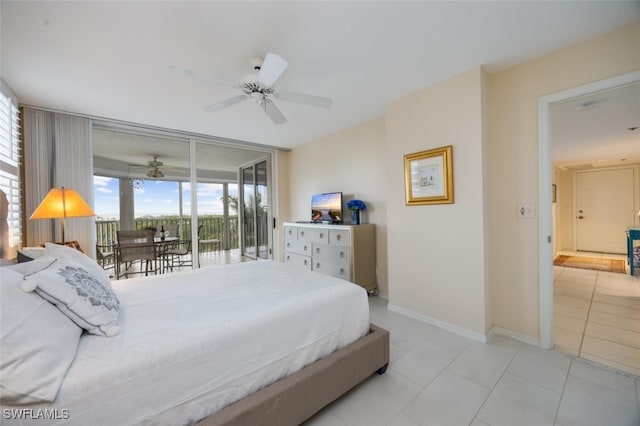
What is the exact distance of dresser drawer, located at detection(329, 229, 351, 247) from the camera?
10.8 ft

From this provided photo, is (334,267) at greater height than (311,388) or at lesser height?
greater

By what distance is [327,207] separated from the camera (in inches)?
157

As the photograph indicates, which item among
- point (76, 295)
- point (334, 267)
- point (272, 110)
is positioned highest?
point (272, 110)

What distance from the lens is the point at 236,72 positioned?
2281 millimetres

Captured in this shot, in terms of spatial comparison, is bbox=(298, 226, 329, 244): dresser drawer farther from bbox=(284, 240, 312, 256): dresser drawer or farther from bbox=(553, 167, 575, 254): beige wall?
bbox=(553, 167, 575, 254): beige wall

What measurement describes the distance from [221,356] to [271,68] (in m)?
1.80

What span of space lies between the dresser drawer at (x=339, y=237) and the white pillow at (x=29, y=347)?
2.66 meters

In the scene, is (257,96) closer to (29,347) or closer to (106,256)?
(29,347)

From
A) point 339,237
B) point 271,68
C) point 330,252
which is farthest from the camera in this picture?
point 330,252

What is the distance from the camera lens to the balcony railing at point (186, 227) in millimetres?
3701

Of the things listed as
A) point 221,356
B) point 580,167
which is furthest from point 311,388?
point 580,167

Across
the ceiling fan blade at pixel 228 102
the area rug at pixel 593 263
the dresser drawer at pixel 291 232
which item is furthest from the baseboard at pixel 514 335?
the area rug at pixel 593 263

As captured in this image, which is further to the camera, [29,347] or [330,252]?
[330,252]

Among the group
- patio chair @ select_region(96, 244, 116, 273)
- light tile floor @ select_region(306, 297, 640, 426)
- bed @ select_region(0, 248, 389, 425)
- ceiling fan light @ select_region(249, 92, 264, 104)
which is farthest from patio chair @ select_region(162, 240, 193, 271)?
light tile floor @ select_region(306, 297, 640, 426)
